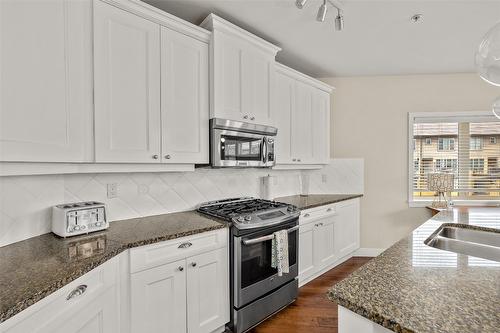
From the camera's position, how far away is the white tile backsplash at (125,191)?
1.53 meters

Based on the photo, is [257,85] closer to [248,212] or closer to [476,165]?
[248,212]

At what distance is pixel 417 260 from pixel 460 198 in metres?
3.64

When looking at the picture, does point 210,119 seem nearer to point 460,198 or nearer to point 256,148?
point 256,148

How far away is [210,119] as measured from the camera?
7.39 feet

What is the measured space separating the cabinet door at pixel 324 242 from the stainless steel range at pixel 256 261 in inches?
22.0

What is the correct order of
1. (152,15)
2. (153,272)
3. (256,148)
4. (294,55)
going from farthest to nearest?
(294,55) → (256,148) → (152,15) → (153,272)

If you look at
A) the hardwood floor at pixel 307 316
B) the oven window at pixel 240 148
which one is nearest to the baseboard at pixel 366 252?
the hardwood floor at pixel 307 316

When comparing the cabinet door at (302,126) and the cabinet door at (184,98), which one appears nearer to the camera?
the cabinet door at (184,98)

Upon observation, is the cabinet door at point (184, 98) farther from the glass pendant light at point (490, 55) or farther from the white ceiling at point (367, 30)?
the glass pendant light at point (490, 55)

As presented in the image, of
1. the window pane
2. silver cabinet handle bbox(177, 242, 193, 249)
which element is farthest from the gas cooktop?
the window pane

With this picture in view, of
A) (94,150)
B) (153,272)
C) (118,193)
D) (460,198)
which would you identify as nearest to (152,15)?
(94,150)

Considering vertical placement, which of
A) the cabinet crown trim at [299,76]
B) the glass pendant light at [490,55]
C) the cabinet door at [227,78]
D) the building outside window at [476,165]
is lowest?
the building outside window at [476,165]

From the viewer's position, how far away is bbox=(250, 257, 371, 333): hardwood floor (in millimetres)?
2186

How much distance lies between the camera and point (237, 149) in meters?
2.40
